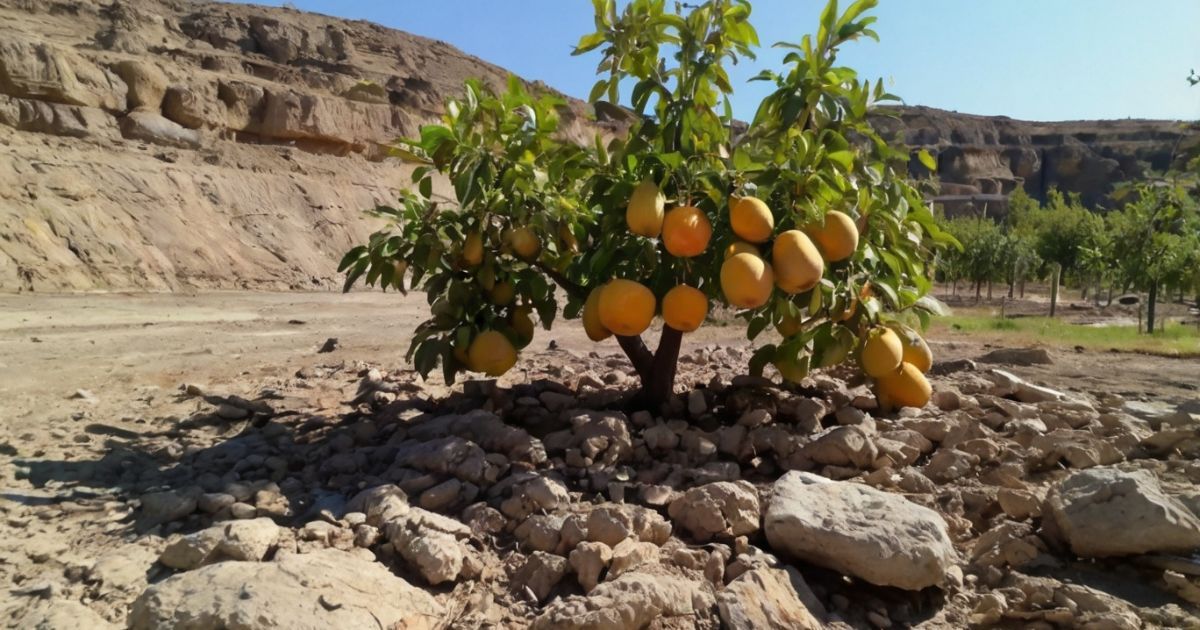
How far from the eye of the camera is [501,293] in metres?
4.01

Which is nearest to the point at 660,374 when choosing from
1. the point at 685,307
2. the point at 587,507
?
the point at 685,307

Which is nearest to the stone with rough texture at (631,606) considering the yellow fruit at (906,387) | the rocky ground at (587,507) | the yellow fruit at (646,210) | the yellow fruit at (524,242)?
the rocky ground at (587,507)

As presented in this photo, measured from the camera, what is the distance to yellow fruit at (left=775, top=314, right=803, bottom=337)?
3754mm

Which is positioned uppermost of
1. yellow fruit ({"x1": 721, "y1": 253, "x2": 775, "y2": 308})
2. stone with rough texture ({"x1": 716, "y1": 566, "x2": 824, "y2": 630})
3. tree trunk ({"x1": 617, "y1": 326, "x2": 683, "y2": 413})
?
yellow fruit ({"x1": 721, "y1": 253, "x2": 775, "y2": 308})

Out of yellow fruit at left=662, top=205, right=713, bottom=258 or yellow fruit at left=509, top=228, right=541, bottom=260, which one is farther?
yellow fruit at left=509, top=228, right=541, bottom=260

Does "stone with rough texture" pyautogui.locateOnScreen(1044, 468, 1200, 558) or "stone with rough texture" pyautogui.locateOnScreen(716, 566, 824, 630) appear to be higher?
"stone with rough texture" pyautogui.locateOnScreen(1044, 468, 1200, 558)

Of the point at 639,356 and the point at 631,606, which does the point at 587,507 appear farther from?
the point at 639,356

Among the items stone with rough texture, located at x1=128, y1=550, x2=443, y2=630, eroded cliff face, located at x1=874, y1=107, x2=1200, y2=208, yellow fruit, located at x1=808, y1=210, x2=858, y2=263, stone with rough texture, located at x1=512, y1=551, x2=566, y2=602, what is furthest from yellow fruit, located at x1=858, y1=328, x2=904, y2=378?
eroded cliff face, located at x1=874, y1=107, x2=1200, y2=208

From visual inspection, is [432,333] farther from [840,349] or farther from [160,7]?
[160,7]

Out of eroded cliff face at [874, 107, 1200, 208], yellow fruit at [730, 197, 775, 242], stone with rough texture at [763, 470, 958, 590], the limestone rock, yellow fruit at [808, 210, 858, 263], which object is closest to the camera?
stone with rough texture at [763, 470, 958, 590]

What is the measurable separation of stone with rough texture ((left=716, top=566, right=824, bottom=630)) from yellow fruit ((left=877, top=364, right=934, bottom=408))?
1803 mm

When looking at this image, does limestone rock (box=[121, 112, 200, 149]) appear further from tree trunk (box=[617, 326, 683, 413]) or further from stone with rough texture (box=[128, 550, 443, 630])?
stone with rough texture (box=[128, 550, 443, 630])

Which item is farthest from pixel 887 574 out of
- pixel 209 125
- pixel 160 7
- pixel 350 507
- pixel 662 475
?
pixel 160 7

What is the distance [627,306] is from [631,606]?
56.5 inches
